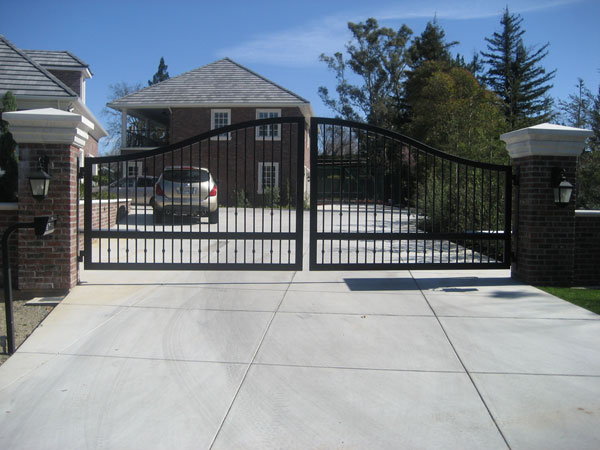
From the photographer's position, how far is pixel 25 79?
15836 mm

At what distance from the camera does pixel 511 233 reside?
7.83 m

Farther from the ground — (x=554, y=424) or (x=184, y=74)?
(x=184, y=74)

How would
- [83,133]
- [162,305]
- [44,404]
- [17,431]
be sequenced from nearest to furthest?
[17,431]
[44,404]
[162,305]
[83,133]

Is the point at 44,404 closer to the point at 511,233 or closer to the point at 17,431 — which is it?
the point at 17,431

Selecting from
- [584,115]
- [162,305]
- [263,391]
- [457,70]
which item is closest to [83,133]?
[162,305]

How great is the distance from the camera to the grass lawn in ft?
21.0

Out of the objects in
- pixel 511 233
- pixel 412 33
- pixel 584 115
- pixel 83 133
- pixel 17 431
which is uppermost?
pixel 412 33

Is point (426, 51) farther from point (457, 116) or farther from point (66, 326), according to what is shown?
point (66, 326)

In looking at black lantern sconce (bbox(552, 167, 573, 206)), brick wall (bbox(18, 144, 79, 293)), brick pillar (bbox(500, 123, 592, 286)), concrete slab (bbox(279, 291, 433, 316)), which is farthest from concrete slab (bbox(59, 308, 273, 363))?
black lantern sconce (bbox(552, 167, 573, 206))

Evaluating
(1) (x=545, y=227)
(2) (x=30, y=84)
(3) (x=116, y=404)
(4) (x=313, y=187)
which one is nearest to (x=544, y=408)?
(3) (x=116, y=404)

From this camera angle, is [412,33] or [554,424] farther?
[412,33]

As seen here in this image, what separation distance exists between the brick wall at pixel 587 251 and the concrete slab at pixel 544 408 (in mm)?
4076

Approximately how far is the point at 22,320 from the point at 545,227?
6.75 metres

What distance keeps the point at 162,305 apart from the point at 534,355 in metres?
4.05
